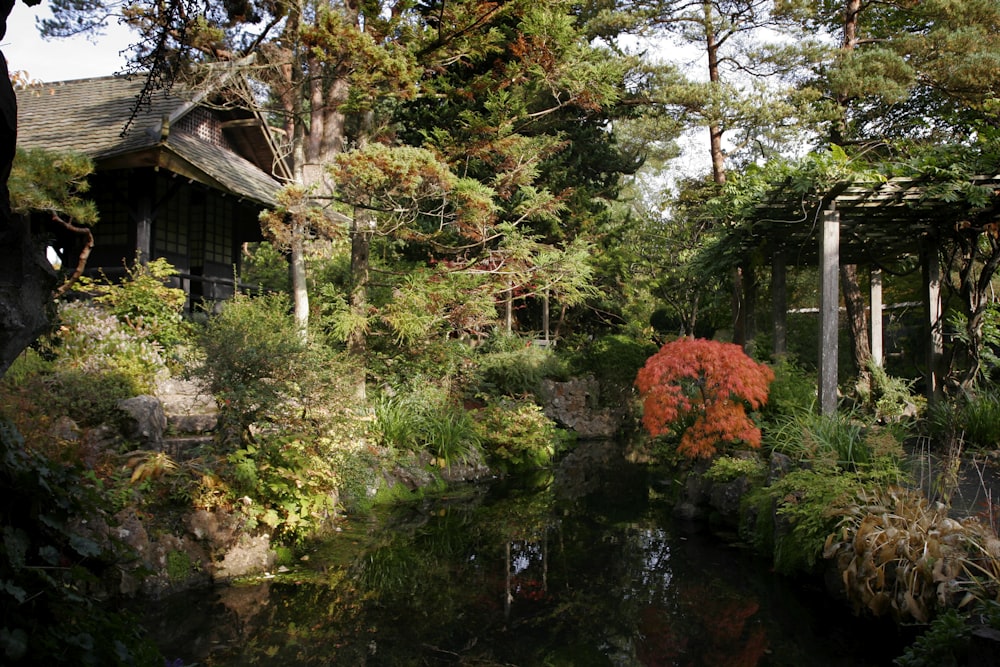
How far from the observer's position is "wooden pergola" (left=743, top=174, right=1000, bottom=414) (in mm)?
8039

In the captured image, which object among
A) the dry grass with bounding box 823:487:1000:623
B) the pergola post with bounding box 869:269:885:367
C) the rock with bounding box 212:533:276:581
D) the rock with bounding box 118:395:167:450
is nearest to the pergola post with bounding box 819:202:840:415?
the dry grass with bounding box 823:487:1000:623

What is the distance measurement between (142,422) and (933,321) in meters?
9.71

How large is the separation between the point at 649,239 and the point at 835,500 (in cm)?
1384

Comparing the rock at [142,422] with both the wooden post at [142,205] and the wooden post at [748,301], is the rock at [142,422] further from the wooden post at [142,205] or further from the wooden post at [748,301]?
the wooden post at [748,301]

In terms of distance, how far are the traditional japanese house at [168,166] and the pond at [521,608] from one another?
6.39 meters

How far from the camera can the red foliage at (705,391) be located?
7.81m

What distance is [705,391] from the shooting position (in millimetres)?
8133

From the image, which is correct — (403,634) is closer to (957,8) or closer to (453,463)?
(453,463)

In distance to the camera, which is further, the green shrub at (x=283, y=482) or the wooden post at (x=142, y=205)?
the wooden post at (x=142, y=205)

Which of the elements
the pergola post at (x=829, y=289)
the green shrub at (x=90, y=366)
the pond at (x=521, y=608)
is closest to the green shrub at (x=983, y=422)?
the pergola post at (x=829, y=289)

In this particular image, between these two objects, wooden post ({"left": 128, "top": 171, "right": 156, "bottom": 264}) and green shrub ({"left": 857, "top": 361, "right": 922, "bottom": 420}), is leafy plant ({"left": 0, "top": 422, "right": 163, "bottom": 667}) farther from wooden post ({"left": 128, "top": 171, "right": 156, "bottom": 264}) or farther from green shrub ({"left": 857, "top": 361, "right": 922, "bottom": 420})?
wooden post ({"left": 128, "top": 171, "right": 156, "bottom": 264})

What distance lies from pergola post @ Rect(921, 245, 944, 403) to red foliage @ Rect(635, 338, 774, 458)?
268cm

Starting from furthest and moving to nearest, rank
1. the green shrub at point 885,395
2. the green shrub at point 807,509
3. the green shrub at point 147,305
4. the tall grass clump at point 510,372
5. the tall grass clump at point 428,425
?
the tall grass clump at point 510,372, the green shrub at point 147,305, the tall grass clump at point 428,425, the green shrub at point 885,395, the green shrub at point 807,509

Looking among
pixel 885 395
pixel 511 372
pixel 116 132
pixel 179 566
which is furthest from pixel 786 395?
pixel 116 132
